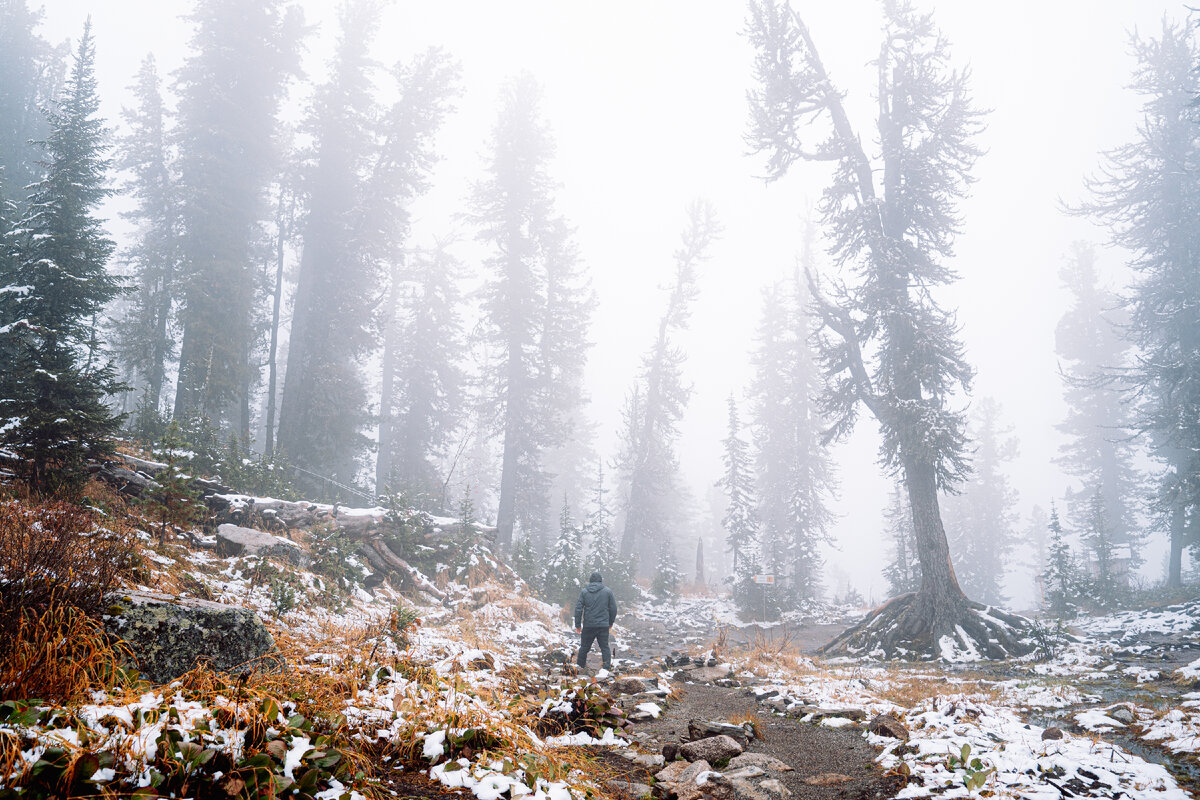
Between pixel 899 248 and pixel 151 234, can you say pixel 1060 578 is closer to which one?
pixel 899 248

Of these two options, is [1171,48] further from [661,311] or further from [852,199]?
[661,311]

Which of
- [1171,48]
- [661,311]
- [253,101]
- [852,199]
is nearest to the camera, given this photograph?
[852,199]

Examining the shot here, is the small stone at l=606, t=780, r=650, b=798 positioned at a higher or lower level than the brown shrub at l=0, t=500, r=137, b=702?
lower

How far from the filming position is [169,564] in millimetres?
6723

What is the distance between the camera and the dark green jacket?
9.95 metres

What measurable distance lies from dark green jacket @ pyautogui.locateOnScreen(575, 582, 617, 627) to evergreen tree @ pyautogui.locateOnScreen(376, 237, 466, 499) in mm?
16555

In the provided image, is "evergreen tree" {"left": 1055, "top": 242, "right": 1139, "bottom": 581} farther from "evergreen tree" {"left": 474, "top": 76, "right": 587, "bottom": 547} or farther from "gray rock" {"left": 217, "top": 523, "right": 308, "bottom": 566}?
"gray rock" {"left": 217, "top": 523, "right": 308, "bottom": 566}

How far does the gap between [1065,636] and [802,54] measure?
616 inches

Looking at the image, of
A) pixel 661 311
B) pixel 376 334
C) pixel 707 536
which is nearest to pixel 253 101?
pixel 376 334

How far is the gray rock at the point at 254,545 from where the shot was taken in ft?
27.9

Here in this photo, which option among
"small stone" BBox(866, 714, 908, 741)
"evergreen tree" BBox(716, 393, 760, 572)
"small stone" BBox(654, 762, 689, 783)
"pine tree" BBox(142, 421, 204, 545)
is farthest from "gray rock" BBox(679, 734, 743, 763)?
"evergreen tree" BBox(716, 393, 760, 572)

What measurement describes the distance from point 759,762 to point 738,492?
2492 cm

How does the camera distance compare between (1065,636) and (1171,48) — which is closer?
(1065,636)

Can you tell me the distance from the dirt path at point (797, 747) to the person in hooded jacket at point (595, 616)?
2.64m
